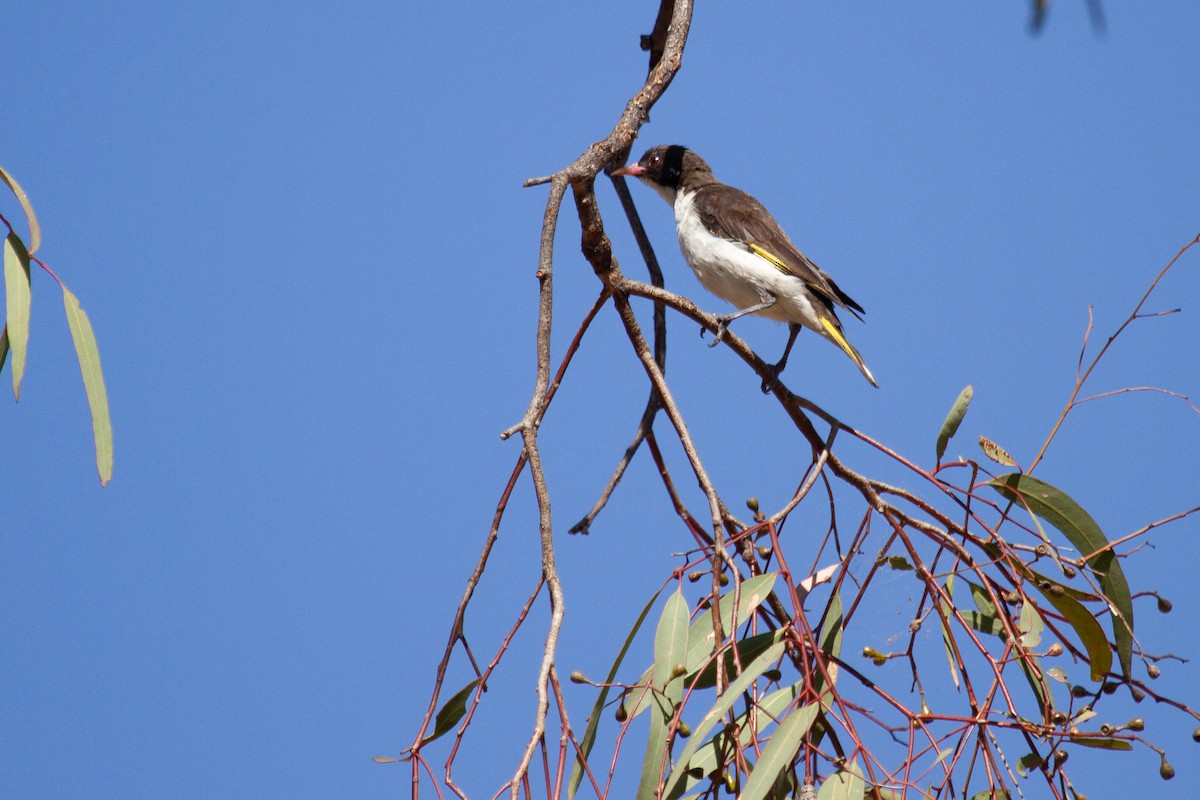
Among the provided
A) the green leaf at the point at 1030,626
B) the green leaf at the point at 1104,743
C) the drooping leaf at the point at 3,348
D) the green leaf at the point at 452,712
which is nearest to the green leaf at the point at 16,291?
the drooping leaf at the point at 3,348

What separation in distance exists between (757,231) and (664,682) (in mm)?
2438

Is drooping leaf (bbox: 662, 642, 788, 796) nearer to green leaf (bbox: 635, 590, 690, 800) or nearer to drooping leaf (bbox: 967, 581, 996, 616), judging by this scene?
green leaf (bbox: 635, 590, 690, 800)

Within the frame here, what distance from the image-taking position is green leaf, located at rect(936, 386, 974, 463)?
2414 millimetres

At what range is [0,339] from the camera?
2.28m

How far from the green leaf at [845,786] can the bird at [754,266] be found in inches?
65.5

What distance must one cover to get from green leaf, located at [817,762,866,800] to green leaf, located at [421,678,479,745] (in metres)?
0.69

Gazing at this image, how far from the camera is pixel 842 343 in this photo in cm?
380

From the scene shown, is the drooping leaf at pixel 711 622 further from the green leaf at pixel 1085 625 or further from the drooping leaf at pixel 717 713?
the green leaf at pixel 1085 625

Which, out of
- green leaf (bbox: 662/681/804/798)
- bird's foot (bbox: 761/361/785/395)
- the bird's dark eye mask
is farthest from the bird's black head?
green leaf (bbox: 662/681/804/798)

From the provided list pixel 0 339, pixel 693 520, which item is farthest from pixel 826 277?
pixel 0 339

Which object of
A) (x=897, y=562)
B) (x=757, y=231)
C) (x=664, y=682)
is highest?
(x=757, y=231)

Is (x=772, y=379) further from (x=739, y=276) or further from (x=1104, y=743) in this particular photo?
(x=739, y=276)

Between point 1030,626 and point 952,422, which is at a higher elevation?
point 952,422

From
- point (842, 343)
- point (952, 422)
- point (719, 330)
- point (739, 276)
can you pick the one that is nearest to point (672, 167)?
point (739, 276)
